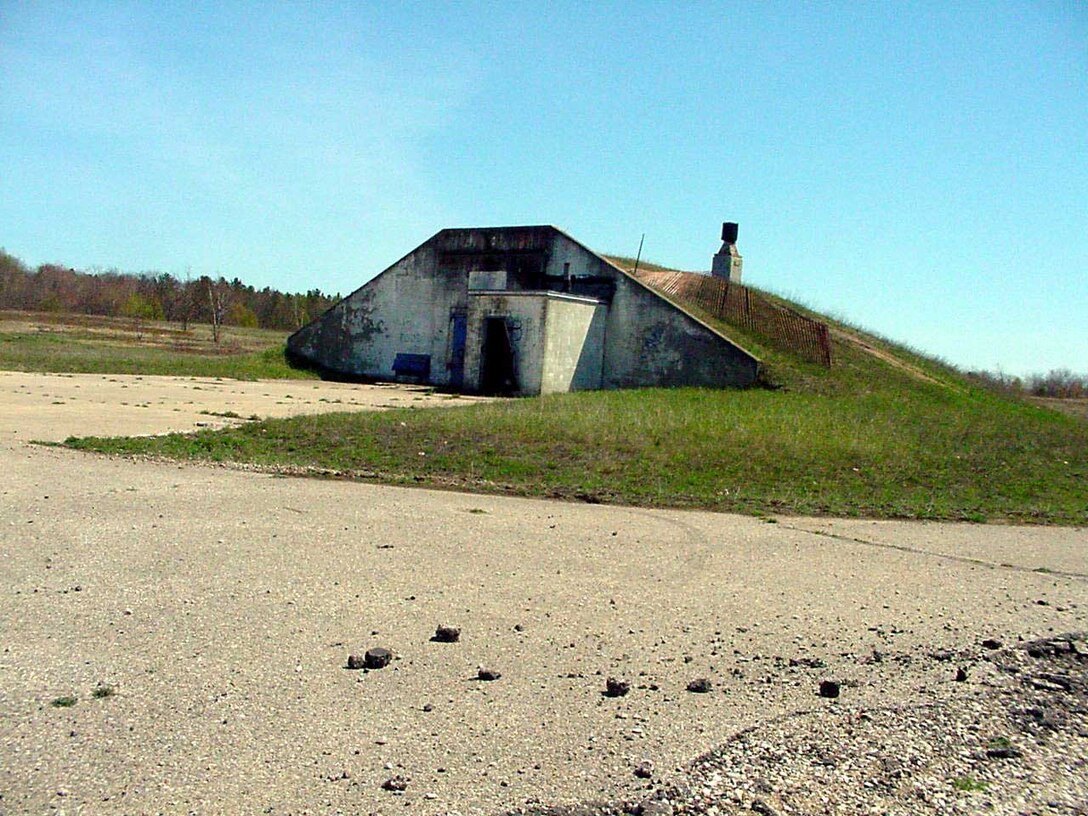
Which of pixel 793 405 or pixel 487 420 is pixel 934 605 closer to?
pixel 487 420

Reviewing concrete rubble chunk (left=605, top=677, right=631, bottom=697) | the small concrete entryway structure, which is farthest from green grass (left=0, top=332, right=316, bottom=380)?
concrete rubble chunk (left=605, top=677, right=631, bottom=697)

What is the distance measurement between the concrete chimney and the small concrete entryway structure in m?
9.29

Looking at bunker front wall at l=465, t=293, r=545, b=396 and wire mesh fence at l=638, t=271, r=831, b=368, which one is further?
wire mesh fence at l=638, t=271, r=831, b=368

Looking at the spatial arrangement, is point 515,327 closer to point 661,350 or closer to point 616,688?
point 661,350

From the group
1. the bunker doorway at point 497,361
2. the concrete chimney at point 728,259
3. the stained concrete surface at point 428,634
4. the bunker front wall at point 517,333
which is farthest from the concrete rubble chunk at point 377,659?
the concrete chimney at point 728,259

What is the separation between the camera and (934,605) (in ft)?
22.2

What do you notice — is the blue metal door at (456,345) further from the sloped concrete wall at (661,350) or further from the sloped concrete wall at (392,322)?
the sloped concrete wall at (661,350)

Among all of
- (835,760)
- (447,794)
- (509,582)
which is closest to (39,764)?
(447,794)

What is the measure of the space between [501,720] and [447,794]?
30.3 inches

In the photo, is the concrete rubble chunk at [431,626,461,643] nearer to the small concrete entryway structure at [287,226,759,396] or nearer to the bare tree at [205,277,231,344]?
the small concrete entryway structure at [287,226,759,396]

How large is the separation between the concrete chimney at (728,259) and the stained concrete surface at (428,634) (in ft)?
95.6

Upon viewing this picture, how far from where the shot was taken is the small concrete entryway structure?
2811cm

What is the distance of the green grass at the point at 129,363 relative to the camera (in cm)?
3031

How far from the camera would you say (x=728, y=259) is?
127ft
